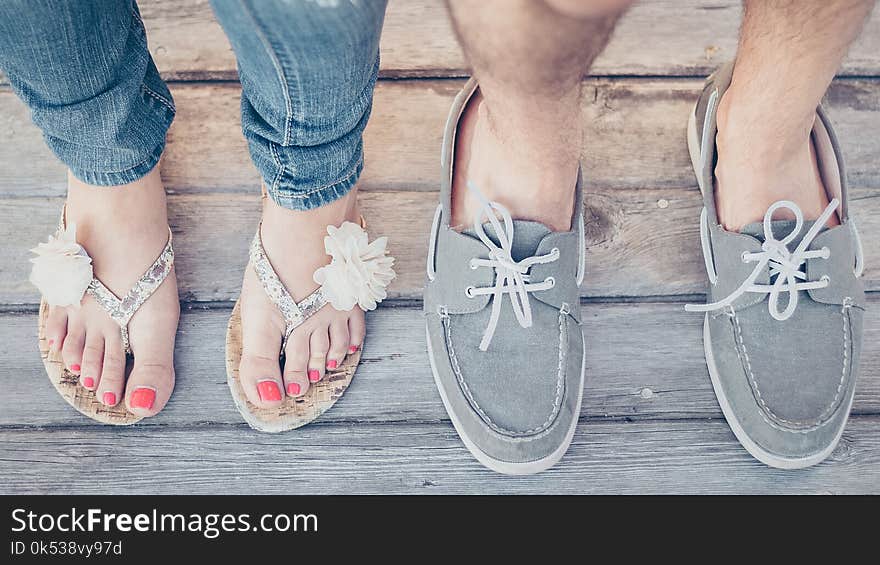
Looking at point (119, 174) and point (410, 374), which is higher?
point (119, 174)

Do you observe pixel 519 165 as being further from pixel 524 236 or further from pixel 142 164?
pixel 142 164

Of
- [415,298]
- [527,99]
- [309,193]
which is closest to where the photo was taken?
[527,99]

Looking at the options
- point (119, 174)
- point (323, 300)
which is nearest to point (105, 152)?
point (119, 174)

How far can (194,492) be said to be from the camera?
87cm

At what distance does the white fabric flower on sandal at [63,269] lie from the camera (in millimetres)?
839

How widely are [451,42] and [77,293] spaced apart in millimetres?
707

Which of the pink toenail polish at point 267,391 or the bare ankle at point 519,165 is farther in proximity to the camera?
the pink toenail polish at point 267,391

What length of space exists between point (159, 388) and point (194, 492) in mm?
152

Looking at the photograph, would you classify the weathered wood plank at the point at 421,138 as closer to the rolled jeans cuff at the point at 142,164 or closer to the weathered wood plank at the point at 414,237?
the weathered wood plank at the point at 414,237

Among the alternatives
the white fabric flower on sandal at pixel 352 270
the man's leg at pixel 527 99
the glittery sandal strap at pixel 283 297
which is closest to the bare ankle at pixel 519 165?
the man's leg at pixel 527 99

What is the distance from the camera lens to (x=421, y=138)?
3.39 feet

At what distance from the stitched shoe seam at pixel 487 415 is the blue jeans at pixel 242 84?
0.25 m

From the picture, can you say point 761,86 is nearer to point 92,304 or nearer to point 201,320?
point 201,320

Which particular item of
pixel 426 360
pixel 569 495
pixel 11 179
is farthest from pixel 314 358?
pixel 11 179
